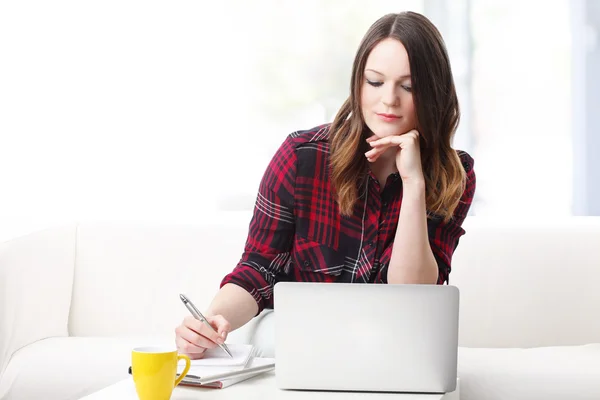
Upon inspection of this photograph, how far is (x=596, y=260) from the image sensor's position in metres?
2.46

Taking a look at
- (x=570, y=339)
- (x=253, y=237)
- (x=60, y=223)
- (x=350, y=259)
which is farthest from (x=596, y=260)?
(x=60, y=223)

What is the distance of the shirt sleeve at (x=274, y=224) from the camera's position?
1.84 meters

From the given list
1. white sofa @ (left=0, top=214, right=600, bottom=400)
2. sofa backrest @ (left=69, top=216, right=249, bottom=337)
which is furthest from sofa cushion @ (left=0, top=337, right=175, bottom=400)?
sofa backrest @ (left=69, top=216, right=249, bottom=337)

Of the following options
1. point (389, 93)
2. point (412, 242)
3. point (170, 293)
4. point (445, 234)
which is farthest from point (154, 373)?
point (170, 293)

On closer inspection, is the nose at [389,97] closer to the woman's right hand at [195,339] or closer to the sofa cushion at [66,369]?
the woman's right hand at [195,339]

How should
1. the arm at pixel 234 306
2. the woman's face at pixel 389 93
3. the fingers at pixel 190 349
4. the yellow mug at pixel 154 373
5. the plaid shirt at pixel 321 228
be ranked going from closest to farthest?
1. the yellow mug at pixel 154 373
2. the fingers at pixel 190 349
3. the arm at pixel 234 306
4. the woman's face at pixel 389 93
5. the plaid shirt at pixel 321 228

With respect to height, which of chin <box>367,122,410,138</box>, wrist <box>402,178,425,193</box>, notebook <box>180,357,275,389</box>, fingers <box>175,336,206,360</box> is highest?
chin <box>367,122,410,138</box>

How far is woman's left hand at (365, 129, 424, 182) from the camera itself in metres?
1.73

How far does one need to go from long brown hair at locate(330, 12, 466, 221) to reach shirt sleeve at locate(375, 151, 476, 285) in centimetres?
4

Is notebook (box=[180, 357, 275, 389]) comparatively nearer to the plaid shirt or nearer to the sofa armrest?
the plaid shirt

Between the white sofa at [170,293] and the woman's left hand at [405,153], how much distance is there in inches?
25.2

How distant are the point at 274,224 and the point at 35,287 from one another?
979mm

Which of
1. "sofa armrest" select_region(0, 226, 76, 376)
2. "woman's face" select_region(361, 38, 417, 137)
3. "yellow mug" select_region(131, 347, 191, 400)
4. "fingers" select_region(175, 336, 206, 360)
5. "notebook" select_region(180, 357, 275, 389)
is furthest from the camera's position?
"sofa armrest" select_region(0, 226, 76, 376)

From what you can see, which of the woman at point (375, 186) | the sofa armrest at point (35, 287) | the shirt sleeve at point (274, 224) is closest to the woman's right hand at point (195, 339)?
the woman at point (375, 186)
